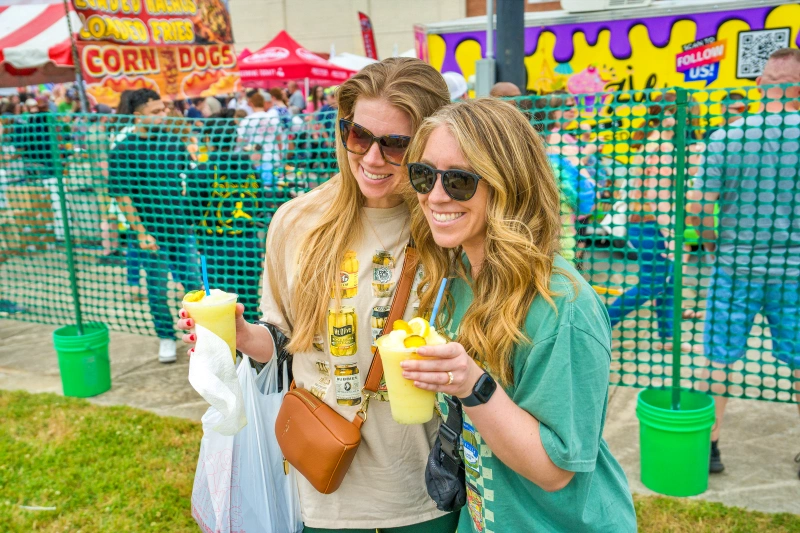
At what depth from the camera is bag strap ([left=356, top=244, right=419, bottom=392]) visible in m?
1.89

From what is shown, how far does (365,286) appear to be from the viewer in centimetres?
197

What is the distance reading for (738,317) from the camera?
358 centimetres

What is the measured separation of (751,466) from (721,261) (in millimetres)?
1188

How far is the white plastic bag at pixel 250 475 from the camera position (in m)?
2.13

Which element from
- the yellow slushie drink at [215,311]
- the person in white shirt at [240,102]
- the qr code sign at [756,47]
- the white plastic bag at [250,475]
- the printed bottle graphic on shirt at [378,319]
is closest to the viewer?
the yellow slushie drink at [215,311]

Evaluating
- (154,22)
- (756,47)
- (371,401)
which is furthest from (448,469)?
(756,47)

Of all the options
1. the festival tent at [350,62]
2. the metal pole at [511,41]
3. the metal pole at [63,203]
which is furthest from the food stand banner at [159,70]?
the festival tent at [350,62]

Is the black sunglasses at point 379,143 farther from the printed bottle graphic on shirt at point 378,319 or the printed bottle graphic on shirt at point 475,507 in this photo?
the printed bottle graphic on shirt at point 475,507

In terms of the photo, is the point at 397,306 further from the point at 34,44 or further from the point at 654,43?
the point at 34,44

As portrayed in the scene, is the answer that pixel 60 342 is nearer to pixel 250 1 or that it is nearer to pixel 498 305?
pixel 498 305

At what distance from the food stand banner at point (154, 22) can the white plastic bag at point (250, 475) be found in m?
5.81

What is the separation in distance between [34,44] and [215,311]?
11146 mm

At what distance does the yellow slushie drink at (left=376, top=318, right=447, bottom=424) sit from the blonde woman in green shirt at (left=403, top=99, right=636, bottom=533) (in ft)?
0.33

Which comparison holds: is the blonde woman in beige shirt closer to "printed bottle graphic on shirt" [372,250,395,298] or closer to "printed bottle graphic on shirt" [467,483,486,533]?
"printed bottle graphic on shirt" [372,250,395,298]
